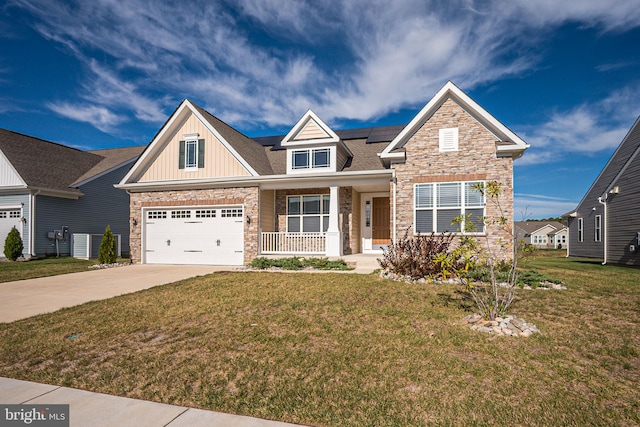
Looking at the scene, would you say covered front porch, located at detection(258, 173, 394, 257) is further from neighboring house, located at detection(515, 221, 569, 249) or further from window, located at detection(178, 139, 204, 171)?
neighboring house, located at detection(515, 221, 569, 249)

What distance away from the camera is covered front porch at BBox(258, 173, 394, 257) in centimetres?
1367

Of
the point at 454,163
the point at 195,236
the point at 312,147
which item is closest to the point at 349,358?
the point at 454,163

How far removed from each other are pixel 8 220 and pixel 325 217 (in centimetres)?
1785

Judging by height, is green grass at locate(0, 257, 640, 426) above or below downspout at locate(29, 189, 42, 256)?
below

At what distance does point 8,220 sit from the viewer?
18.4 meters

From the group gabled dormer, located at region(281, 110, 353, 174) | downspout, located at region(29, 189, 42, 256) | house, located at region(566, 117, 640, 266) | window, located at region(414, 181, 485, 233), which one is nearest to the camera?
window, located at region(414, 181, 485, 233)

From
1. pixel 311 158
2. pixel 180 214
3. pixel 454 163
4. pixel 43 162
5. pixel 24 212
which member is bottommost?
pixel 180 214

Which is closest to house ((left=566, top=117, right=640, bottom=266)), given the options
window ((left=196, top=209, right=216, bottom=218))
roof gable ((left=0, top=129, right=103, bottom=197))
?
window ((left=196, top=209, right=216, bottom=218))

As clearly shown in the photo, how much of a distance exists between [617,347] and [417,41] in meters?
10.2

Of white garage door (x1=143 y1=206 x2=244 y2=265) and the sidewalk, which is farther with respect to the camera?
white garage door (x1=143 y1=206 x2=244 y2=265)

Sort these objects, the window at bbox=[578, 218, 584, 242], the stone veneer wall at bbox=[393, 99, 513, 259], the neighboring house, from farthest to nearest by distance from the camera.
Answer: the neighboring house < the window at bbox=[578, 218, 584, 242] < the stone veneer wall at bbox=[393, 99, 513, 259]

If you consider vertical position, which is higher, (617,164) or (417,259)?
(617,164)

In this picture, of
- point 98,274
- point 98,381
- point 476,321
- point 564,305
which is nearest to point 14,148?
point 98,274

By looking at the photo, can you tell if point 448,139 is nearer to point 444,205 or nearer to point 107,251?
point 444,205
